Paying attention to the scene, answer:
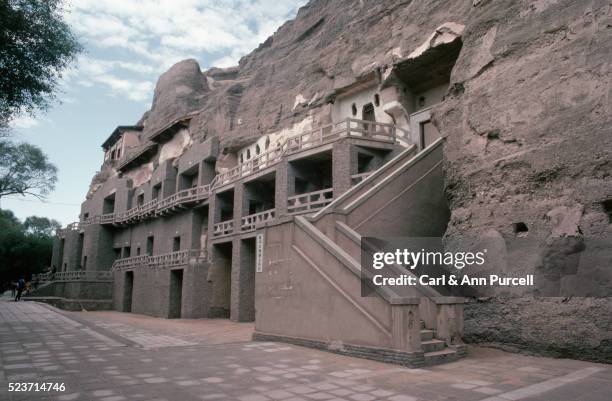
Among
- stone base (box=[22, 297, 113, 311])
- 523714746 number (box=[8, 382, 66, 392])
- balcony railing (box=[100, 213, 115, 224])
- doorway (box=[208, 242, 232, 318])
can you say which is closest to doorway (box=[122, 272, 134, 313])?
stone base (box=[22, 297, 113, 311])

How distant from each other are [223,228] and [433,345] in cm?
1492

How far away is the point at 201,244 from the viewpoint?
993 inches

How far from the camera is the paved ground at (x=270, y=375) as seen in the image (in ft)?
17.5

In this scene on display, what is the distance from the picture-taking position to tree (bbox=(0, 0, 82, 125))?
10.2 m

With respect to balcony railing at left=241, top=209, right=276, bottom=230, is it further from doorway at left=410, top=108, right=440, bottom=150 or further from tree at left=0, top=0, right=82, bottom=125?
tree at left=0, top=0, right=82, bottom=125

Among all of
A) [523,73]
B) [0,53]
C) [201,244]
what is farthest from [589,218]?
[201,244]

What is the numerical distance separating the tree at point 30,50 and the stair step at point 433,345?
35.3 feet

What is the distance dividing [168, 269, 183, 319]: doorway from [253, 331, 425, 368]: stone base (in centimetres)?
1394

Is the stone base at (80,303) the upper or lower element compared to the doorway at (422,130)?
lower

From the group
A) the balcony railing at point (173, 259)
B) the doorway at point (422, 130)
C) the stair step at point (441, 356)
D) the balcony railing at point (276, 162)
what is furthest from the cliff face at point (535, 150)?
the balcony railing at point (173, 259)

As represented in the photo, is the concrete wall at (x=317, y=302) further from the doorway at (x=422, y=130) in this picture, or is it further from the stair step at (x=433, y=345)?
the doorway at (x=422, y=130)

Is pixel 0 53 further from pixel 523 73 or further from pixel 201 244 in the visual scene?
pixel 201 244

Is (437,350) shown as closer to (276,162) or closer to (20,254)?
(276,162)

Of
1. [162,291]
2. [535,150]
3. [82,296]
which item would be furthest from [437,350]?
[82,296]
